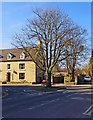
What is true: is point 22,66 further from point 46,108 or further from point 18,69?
point 46,108

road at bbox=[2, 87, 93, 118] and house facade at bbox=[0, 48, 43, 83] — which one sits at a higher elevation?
house facade at bbox=[0, 48, 43, 83]

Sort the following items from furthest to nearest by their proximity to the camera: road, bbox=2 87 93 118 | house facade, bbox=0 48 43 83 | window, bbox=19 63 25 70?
window, bbox=19 63 25 70 < house facade, bbox=0 48 43 83 < road, bbox=2 87 93 118

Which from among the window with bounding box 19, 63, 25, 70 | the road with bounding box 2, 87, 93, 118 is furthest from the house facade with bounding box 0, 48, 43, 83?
the road with bounding box 2, 87, 93, 118

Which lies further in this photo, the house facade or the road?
the house facade

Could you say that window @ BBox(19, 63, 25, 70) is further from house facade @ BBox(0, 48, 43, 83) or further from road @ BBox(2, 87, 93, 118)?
road @ BBox(2, 87, 93, 118)

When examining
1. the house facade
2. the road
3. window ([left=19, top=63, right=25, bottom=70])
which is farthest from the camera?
window ([left=19, top=63, right=25, bottom=70])

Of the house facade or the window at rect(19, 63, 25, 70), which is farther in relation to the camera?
the window at rect(19, 63, 25, 70)

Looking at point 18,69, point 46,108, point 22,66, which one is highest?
point 22,66

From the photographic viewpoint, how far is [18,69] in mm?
69000

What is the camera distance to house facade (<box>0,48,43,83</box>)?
67.9m

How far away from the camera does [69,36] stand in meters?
44.1

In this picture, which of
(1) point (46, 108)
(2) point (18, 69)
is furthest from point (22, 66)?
(1) point (46, 108)

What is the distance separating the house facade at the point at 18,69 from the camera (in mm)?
67875

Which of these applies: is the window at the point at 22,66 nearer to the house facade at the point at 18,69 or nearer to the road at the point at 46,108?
the house facade at the point at 18,69
